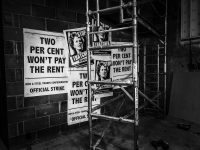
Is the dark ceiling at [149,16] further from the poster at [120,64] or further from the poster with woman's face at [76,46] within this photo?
the poster with woman's face at [76,46]

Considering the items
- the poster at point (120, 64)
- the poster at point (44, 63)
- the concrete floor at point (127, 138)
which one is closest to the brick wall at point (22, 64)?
the poster at point (44, 63)

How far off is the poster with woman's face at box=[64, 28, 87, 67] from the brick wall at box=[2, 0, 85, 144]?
0.16 m

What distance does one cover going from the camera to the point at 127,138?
3012mm

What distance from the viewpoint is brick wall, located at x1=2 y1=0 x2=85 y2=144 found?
2.59 metres

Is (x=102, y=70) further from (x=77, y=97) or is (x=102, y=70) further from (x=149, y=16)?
(x=149, y=16)

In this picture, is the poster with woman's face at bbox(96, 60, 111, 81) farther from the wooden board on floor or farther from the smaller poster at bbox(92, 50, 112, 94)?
the wooden board on floor

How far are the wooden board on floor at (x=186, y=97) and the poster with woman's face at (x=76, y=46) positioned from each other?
7.71ft

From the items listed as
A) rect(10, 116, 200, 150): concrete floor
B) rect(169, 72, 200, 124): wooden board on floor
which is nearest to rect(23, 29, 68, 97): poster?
rect(10, 116, 200, 150): concrete floor

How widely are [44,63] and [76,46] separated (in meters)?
0.73

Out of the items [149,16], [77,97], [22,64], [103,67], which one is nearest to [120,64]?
[103,67]

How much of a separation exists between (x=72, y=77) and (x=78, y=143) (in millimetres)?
1203

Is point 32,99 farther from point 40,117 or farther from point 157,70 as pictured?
point 157,70

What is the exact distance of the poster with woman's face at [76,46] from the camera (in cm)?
325

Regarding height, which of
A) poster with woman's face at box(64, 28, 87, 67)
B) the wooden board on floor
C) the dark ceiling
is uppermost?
the dark ceiling
